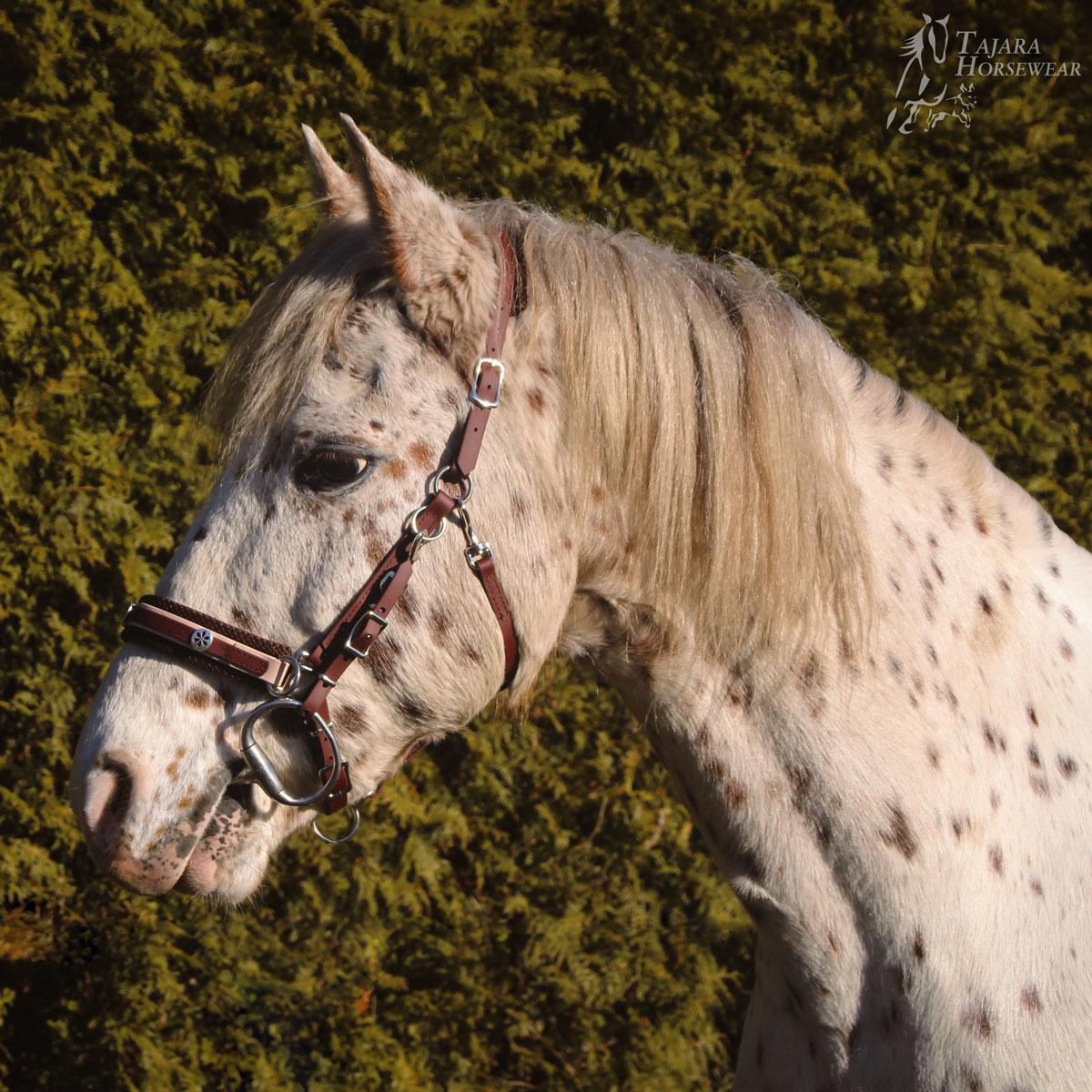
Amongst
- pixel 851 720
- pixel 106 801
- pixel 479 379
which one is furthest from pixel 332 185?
pixel 851 720

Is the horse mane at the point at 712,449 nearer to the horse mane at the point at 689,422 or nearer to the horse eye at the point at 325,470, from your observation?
the horse mane at the point at 689,422

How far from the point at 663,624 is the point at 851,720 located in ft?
1.07

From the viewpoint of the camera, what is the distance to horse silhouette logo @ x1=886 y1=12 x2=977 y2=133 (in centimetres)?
341

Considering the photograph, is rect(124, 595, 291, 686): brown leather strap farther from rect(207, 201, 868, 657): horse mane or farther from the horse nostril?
rect(207, 201, 868, 657): horse mane

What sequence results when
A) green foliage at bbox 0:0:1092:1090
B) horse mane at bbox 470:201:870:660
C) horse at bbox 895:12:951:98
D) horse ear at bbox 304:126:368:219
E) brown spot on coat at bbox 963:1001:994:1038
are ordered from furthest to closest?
horse at bbox 895:12:951:98
green foliage at bbox 0:0:1092:1090
horse ear at bbox 304:126:368:219
horse mane at bbox 470:201:870:660
brown spot on coat at bbox 963:1001:994:1038

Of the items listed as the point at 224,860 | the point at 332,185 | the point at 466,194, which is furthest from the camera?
the point at 466,194

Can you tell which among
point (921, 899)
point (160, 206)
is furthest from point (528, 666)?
point (160, 206)

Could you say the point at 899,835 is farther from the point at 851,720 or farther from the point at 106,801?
the point at 106,801

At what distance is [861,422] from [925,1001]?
917mm

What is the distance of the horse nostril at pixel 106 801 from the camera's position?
1.49 m

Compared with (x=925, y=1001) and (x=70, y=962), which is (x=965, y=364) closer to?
(x=925, y=1001)

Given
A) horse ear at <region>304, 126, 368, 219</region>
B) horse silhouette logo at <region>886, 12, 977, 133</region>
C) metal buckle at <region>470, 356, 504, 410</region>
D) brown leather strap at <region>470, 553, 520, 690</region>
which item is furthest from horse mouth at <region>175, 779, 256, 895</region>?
horse silhouette logo at <region>886, 12, 977, 133</region>

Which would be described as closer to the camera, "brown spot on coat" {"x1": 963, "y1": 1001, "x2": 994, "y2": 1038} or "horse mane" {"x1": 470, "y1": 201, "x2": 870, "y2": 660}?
"brown spot on coat" {"x1": 963, "y1": 1001, "x2": 994, "y2": 1038}

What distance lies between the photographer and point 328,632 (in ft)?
5.04
